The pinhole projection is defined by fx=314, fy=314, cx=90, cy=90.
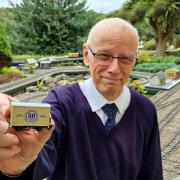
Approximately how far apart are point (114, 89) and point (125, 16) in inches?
939

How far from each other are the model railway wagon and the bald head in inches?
34.3

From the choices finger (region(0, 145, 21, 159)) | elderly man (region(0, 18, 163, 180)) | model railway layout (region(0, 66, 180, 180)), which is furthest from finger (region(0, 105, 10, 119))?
model railway layout (region(0, 66, 180, 180))

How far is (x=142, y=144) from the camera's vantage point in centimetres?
179

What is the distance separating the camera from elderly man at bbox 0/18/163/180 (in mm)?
→ 1623

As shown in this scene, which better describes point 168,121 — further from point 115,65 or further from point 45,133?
point 45,133

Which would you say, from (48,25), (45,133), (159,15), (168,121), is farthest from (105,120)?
(48,25)

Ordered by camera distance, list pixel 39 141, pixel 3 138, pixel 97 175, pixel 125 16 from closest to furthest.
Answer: pixel 3 138 < pixel 39 141 < pixel 97 175 < pixel 125 16

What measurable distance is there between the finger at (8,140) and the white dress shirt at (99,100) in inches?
31.0

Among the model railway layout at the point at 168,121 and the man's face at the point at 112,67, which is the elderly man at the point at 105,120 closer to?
the man's face at the point at 112,67

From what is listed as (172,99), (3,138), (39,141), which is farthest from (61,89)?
(172,99)

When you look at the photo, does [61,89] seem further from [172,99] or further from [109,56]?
[172,99]

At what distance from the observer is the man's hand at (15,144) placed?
0.92 m

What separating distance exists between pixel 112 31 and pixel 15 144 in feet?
3.08

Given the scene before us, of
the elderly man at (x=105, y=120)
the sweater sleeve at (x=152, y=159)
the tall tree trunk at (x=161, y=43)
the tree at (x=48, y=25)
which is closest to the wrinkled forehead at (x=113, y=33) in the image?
the elderly man at (x=105, y=120)
